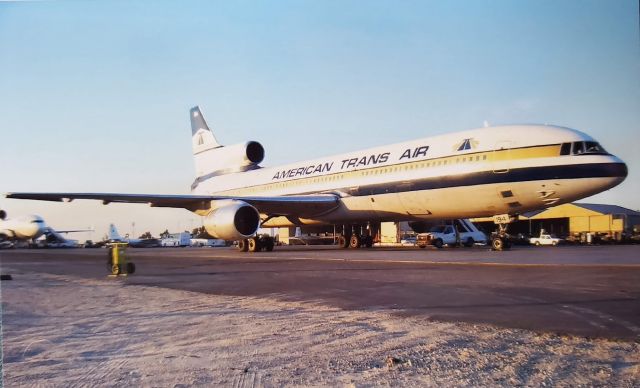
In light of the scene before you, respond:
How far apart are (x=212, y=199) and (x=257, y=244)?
3533 mm

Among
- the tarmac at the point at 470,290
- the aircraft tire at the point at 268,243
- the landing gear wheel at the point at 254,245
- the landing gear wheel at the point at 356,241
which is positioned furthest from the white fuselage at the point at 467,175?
the tarmac at the point at 470,290

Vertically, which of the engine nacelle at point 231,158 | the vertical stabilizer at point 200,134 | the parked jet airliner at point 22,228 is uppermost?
the vertical stabilizer at point 200,134

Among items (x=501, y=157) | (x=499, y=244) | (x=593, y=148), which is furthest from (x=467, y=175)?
(x=593, y=148)

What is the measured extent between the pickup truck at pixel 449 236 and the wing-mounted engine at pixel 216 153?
11.9 m

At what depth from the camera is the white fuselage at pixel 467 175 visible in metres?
18.5

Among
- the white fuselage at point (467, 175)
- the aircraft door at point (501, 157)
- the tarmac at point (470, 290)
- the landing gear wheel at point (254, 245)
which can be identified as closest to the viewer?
the tarmac at point (470, 290)

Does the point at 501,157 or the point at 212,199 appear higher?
the point at 501,157

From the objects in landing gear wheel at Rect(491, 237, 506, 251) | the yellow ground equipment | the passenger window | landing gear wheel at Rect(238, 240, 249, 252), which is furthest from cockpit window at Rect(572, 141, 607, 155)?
landing gear wheel at Rect(238, 240, 249, 252)

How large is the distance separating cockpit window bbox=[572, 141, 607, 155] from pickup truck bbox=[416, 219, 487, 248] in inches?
488

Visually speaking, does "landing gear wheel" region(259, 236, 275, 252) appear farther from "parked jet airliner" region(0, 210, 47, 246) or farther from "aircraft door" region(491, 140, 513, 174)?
"parked jet airliner" region(0, 210, 47, 246)

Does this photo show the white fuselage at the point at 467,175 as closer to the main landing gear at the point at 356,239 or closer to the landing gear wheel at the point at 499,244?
the landing gear wheel at the point at 499,244

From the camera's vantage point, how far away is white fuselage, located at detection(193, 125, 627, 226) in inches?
729

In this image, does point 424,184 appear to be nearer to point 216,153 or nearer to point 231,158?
point 231,158

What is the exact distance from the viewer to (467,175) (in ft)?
66.6
